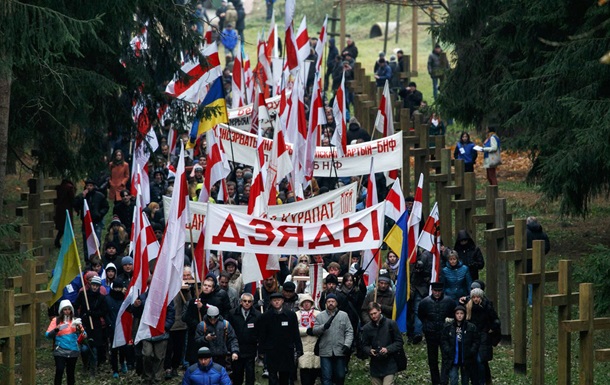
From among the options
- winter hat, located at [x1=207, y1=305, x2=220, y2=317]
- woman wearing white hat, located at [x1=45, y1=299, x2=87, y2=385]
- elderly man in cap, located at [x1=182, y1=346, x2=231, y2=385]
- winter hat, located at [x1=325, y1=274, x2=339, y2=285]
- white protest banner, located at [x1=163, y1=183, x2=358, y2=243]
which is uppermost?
white protest banner, located at [x1=163, y1=183, x2=358, y2=243]

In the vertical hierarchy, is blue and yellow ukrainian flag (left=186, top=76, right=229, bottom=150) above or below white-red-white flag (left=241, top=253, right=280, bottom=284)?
above

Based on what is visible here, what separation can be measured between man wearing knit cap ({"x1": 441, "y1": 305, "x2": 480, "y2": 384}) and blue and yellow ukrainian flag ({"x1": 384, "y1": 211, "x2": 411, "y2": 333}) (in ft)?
6.90

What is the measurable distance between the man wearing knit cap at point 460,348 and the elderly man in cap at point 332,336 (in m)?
1.23

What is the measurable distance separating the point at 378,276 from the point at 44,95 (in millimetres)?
5755

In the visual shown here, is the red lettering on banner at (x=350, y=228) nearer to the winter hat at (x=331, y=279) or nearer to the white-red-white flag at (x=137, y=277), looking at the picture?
the winter hat at (x=331, y=279)

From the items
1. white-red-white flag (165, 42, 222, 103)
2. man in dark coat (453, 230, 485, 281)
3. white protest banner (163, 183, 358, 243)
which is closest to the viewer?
white protest banner (163, 183, 358, 243)

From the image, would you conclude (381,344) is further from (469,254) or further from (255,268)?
(469,254)

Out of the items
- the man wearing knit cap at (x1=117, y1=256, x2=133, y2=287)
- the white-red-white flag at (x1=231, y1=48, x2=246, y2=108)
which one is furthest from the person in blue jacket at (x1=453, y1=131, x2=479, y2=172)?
the man wearing knit cap at (x1=117, y1=256, x2=133, y2=287)

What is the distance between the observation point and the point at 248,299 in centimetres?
1914

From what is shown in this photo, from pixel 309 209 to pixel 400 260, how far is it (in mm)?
1446

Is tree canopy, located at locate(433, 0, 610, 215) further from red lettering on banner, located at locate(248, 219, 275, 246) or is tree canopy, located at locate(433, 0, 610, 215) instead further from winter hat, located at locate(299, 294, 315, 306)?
winter hat, located at locate(299, 294, 315, 306)

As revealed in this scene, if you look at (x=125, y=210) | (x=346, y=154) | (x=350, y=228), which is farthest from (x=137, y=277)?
(x=125, y=210)

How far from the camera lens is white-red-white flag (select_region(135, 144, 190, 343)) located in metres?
19.4

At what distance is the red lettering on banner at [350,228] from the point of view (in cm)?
1945
